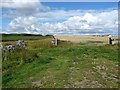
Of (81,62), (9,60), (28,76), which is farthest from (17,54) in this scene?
(28,76)

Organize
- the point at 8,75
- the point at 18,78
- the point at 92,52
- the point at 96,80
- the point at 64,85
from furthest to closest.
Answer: the point at 92,52 < the point at 8,75 < the point at 18,78 < the point at 96,80 < the point at 64,85

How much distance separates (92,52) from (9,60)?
597 cm

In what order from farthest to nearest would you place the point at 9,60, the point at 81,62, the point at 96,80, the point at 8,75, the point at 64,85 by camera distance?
the point at 9,60
the point at 81,62
the point at 8,75
the point at 96,80
the point at 64,85

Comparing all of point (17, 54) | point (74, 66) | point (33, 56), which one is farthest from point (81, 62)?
point (17, 54)

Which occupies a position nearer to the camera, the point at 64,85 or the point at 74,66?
the point at 64,85

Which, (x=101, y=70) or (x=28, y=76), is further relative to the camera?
(x=101, y=70)

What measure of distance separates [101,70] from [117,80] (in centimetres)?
176

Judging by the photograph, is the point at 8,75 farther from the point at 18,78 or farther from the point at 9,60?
the point at 9,60

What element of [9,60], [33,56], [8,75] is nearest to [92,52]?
[33,56]

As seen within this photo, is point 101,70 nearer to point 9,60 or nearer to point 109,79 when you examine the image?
point 109,79

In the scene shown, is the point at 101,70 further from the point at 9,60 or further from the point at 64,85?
the point at 9,60

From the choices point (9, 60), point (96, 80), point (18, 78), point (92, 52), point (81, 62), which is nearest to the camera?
point (96, 80)

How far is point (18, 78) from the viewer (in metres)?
12.8

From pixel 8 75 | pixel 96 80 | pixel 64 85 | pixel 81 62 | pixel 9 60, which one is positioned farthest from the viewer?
pixel 9 60
